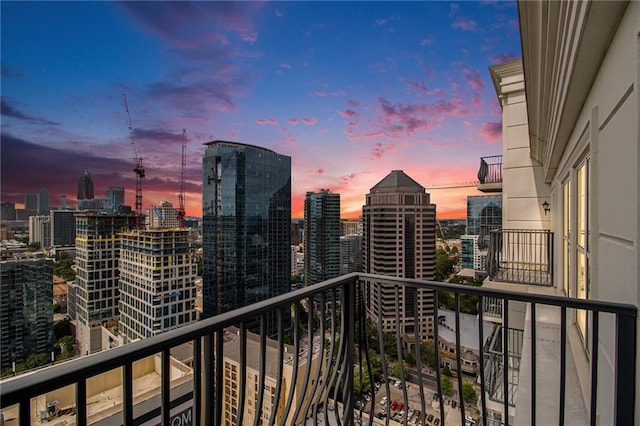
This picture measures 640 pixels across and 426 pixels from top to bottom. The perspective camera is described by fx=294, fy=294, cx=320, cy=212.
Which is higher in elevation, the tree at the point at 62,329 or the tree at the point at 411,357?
the tree at the point at 411,357

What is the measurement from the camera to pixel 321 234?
19047mm

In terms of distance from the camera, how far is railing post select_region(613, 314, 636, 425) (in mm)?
790

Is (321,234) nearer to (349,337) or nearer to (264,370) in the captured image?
(349,337)

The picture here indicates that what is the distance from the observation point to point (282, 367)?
Answer: 1177mm

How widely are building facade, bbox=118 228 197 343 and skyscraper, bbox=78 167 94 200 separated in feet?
9.54

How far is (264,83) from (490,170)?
30.3 feet

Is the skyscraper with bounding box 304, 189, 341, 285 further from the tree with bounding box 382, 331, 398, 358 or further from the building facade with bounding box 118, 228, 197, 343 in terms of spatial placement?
the tree with bounding box 382, 331, 398, 358

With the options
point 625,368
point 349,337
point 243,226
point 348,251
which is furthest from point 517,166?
point 243,226

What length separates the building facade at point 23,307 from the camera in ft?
31.3

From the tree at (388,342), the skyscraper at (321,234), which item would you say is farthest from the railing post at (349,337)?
the skyscraper at (321,234)

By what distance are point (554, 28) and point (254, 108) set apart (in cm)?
1451

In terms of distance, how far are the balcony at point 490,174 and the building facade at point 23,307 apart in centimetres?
1357

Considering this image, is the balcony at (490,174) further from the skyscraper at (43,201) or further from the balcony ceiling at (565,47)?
the skyscraper at (43,201)

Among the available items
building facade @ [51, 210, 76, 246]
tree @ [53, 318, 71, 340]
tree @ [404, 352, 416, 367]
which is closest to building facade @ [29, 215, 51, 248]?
building facade @ [51, 210, 76, 246]
